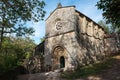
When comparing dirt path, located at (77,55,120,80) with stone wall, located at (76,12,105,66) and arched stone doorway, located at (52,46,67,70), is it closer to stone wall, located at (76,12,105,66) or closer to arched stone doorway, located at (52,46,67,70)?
stone wall, located at (76,12,105,66)

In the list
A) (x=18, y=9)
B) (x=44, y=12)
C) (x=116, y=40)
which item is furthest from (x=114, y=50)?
(x=18, y=9)

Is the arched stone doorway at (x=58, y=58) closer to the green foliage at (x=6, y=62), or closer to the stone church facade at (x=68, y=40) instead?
the stone church facade at (x=68, y=40)

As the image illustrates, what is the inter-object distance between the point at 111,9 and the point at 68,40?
43.6 feet

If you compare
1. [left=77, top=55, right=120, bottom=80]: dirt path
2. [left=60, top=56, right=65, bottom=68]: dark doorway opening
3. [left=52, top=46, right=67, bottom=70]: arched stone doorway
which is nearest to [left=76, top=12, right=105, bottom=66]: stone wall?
[left=52, top=46, right=67, bottom=70]: arched stone doorway

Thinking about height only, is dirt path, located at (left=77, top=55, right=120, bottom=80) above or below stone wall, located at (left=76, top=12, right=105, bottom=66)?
below

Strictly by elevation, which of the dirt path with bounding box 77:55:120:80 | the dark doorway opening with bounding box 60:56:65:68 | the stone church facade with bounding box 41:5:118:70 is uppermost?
the stone church facade with bounding box 41:5:118:70

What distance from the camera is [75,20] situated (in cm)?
3017

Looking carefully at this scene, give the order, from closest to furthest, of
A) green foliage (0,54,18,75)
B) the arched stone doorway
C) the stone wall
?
green foliage (0,54,18,75)
the stone wall
the arched stone doorway

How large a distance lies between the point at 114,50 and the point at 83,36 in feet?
31.3

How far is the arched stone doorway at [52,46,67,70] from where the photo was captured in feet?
100

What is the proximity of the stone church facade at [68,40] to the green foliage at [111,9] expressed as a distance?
11879 mm

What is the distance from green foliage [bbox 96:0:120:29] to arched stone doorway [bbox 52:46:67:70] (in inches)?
545

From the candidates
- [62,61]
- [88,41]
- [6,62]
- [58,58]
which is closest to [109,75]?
[62,61]

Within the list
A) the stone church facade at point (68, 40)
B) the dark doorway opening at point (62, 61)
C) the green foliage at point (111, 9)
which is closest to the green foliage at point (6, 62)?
the stone church facade at point (68, 40)
